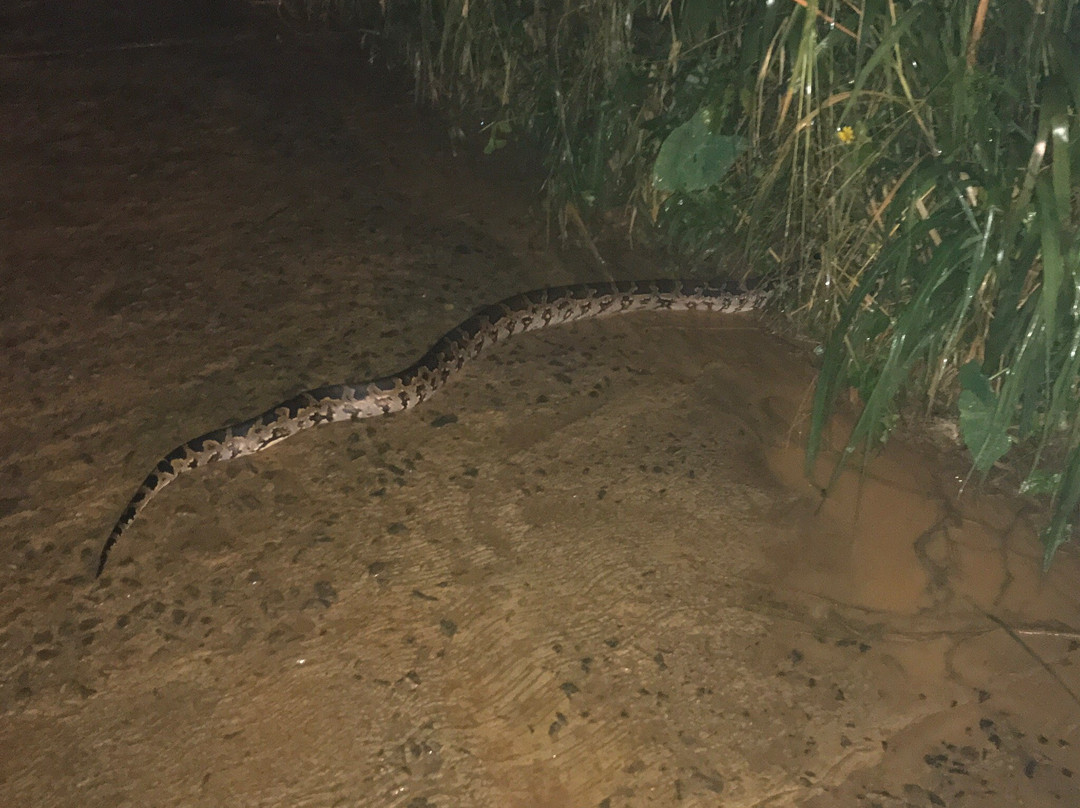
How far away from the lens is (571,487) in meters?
3.95

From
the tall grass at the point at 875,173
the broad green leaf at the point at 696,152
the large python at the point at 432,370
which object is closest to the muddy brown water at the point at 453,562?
the large python at the point at 432,370

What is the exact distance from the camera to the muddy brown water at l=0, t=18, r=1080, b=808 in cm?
292

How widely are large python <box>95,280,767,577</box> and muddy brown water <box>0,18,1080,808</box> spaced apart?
0.27 ft

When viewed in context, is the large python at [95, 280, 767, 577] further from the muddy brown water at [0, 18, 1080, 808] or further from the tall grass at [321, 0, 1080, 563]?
the tall grass at [321, 0, 1080, 563]

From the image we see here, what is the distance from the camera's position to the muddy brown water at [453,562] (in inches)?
115

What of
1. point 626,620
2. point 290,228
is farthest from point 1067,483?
point 290,228

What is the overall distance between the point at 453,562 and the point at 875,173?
2.68 m

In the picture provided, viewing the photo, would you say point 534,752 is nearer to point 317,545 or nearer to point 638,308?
point 317,545

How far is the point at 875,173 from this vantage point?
407 centimetres

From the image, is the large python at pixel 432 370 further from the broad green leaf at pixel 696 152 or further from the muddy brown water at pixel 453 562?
the broad green leaf at pixel 696 152

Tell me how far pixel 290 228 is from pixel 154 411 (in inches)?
67.9

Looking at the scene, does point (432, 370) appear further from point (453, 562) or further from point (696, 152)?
point (696, 152)

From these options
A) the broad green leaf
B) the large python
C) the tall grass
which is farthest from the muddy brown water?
the broad green leaf

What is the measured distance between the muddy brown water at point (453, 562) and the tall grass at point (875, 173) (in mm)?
478
